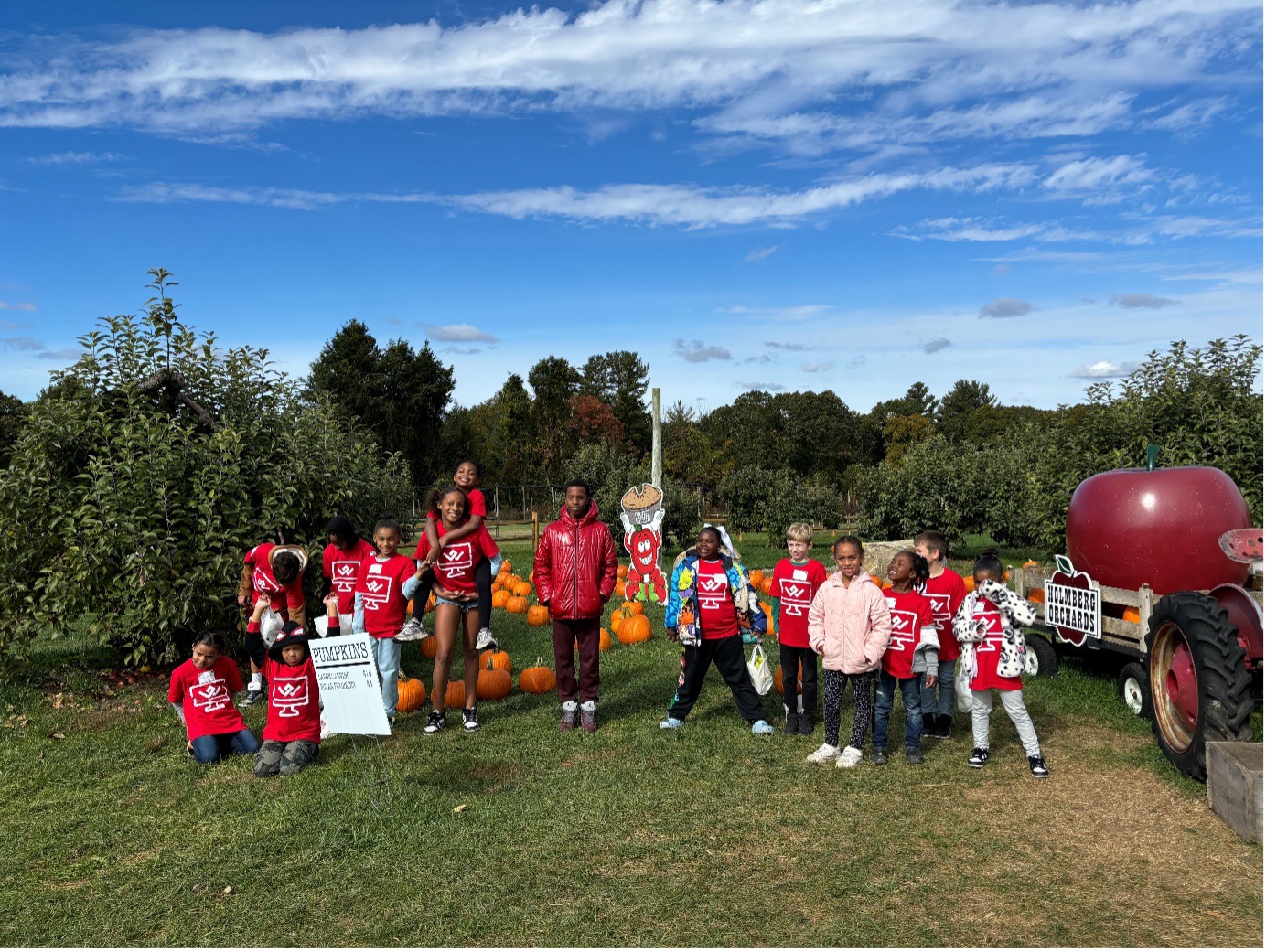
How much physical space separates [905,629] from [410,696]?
4.38 meters

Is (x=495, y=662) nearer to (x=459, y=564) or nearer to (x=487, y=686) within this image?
(x=487, y=686)

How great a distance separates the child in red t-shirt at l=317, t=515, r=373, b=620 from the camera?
25.9ft

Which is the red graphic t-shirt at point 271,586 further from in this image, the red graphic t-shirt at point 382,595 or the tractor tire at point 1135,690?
the tractor tire at point 1135,690

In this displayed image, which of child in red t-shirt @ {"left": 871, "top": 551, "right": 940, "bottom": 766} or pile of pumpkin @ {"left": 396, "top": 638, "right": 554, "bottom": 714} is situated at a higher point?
child in red t-shirt @ {"left": 871, "top": 551, "right": 940, "bottom": 766}

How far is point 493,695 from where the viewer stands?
9086mm

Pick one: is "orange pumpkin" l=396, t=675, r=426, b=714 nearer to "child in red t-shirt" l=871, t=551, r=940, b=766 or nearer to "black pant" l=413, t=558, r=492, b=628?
"black pant" l=413, t=558, r=492, b=628

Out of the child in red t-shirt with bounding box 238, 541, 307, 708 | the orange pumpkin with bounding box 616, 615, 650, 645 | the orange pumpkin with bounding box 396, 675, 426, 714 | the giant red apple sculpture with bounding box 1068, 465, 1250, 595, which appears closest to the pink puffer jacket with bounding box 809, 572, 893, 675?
the giant red apple sculpture with bounding box 1068, 465, 1250, 595

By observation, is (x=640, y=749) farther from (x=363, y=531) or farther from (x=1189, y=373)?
(x=1189, y=373)

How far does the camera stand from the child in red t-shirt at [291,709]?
Result: 22.6 feet

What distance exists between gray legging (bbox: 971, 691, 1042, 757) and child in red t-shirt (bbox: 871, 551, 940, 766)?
0.34 m

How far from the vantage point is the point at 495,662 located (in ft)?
32.2

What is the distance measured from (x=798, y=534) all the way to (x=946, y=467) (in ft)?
60.3

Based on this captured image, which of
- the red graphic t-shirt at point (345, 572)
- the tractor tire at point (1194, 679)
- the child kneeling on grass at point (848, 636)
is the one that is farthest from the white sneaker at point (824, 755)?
the red graphic t-shirt at point (345, 572)

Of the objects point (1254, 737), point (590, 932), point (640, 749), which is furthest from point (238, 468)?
point (1254, 737)
